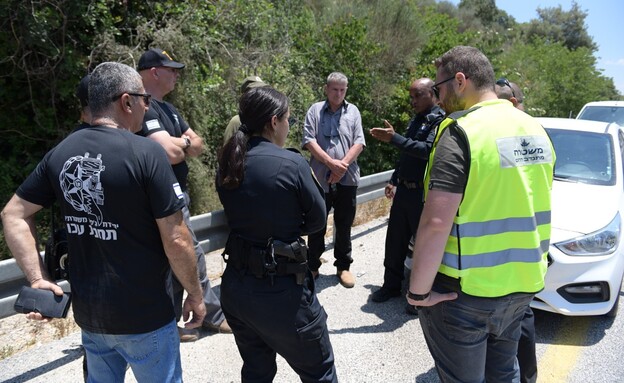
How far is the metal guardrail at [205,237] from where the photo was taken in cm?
287

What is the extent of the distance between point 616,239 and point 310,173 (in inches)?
123

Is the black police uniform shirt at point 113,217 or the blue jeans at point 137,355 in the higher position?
the black police uniform shirt at point 113,217

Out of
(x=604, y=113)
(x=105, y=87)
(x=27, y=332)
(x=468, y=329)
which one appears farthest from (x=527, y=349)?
(x=604, y=113)

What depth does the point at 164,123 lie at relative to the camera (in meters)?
3.29

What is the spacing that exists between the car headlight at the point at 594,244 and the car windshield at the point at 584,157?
35.9 inches

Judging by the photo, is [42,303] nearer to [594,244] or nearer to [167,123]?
[167,123]

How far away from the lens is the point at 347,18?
11.2 metres

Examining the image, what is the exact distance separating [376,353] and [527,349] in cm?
115

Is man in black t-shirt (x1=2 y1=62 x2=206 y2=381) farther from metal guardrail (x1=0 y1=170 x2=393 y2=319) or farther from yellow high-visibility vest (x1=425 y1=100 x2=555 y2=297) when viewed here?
yellow high-visibility vest (x1=425 y1=100 x2=555 y2=297)

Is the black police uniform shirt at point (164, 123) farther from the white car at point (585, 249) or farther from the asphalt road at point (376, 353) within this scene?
the white car at point (585, 249)

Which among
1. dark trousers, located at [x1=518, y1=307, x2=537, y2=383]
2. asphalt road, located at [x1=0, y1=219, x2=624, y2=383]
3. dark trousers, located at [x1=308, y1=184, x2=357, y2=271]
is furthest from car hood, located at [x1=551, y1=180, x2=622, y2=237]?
dark trousers, located at [x1=308, y1=184, x2=357, y2=271]

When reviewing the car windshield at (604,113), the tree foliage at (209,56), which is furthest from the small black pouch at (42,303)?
the car windshield at (604,113)

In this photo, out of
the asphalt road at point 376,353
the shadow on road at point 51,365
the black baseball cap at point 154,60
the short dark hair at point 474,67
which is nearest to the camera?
the short dark hair at point 474,67

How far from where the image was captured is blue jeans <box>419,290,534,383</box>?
2061mm
